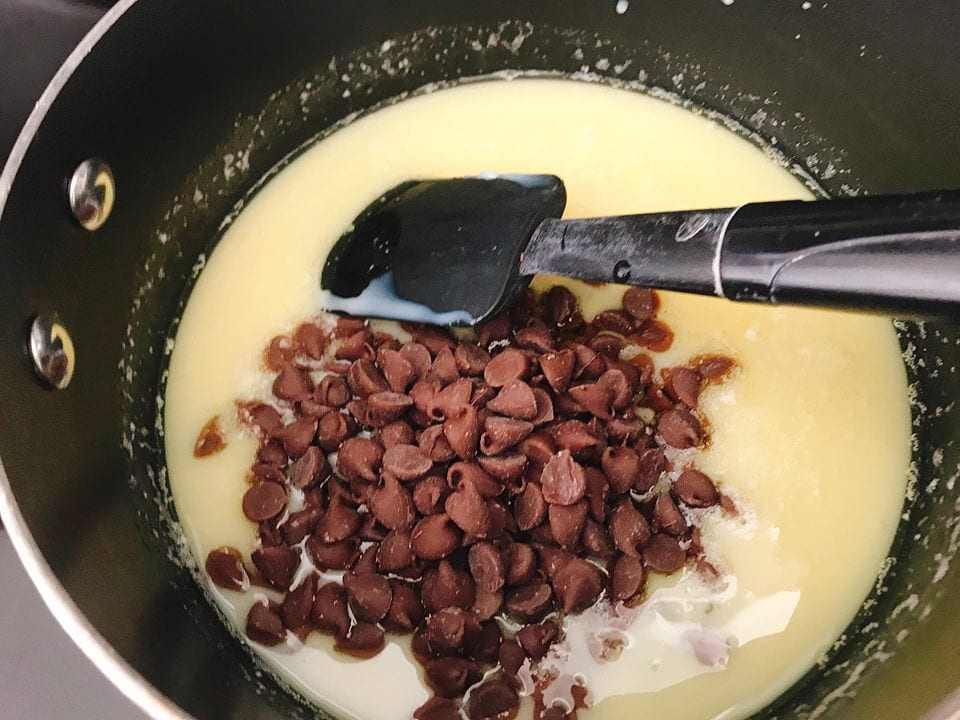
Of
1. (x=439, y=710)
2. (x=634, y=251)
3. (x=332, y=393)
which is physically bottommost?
(x=439, y=710)

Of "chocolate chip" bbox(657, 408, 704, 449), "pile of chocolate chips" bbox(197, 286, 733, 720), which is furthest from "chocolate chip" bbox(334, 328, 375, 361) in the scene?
"chocolate chip" bbox(657, 408, 704, 449)

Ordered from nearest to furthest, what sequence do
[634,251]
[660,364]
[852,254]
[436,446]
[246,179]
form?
[852,254] < [634,251] < [436,446] < [660,364] < [246,179]

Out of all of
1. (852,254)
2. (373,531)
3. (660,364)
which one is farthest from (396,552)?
(852,254)

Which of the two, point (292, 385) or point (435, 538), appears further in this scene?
point (292, 385)

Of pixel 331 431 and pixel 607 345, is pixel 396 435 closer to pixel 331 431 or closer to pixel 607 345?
pixel 331 431

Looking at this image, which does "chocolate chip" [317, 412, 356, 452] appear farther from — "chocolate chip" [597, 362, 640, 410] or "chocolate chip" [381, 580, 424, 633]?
"chocolate chip" [597, 362, 640, 410]

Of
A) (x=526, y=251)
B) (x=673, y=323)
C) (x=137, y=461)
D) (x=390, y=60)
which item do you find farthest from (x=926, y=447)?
(x=137, y=461)

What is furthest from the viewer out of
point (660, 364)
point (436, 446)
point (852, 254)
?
Result: point (660, 364)
